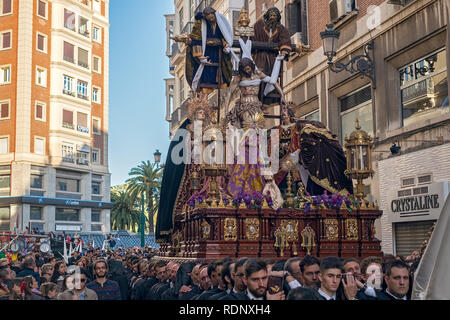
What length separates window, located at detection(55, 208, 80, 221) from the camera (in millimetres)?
49850

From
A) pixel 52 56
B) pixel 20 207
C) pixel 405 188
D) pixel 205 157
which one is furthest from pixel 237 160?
pixel 52 56

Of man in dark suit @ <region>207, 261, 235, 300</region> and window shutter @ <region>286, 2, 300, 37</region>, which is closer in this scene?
man in dark suit @ <region>207, 261, 235, 300</region>

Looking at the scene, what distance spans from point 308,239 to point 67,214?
42.2 metres

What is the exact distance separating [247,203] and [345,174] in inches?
102

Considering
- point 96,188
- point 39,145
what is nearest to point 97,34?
point 39,145

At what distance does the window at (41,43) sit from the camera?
164ft

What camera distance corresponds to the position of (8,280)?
26.9 ft

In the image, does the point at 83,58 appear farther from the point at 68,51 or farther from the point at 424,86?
the point at 424,86

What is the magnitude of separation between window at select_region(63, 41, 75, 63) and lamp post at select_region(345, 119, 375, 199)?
144 feet

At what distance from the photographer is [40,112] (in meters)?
49.8

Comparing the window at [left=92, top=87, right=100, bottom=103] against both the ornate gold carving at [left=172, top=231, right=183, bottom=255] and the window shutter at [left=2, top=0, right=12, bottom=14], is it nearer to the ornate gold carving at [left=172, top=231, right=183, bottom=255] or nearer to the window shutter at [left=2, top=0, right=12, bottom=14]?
the window shutter at [left=2, top=0, right=12, bottom=14]

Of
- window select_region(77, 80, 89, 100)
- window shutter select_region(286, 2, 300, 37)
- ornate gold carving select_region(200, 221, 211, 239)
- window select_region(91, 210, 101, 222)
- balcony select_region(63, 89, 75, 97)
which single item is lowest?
ornate gold carving select_region(200, 221, 211, 239)

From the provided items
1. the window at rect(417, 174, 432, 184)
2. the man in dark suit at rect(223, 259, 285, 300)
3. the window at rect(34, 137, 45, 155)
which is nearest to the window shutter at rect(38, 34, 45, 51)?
the window at rect(34, 137, 45, 155)

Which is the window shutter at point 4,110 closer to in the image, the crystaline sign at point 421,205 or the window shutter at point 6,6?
the window shutter at point 6,6
